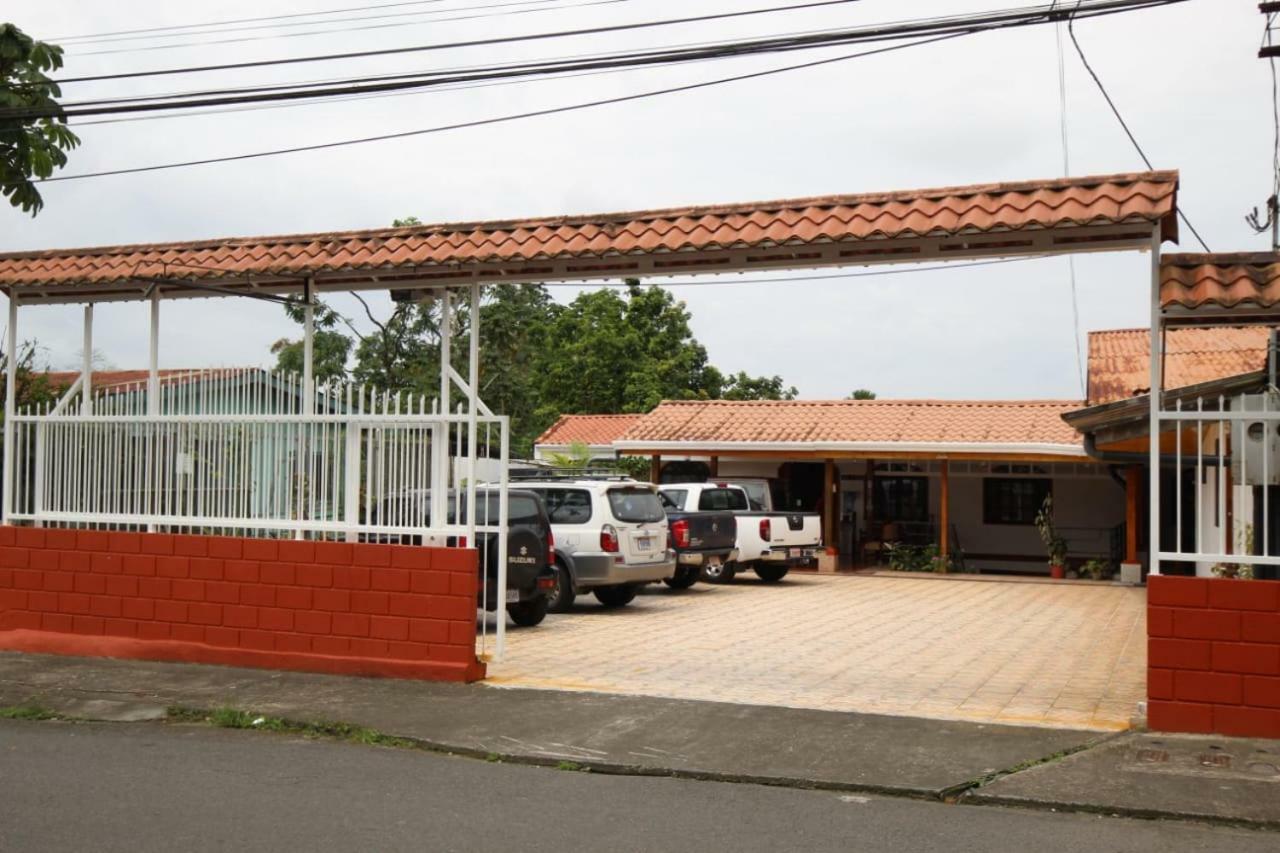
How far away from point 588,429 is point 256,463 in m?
25.1

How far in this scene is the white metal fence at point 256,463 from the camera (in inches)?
409

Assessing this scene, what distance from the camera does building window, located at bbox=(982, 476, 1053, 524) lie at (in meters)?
28.6

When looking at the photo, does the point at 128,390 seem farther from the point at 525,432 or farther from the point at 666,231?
the point at 525,432

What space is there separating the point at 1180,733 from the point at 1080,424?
6181mm

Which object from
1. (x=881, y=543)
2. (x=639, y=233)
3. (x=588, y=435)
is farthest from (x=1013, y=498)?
(x=639, y=233)

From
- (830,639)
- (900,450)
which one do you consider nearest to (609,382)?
(900,450)

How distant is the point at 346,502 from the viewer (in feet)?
34.9

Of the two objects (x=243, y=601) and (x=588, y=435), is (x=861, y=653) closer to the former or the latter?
(x=243, y=601)

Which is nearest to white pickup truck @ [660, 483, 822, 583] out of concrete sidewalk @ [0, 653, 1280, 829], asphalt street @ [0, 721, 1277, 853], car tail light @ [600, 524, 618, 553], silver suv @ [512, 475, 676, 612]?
silver suv @ [512, 475, 676, 612]

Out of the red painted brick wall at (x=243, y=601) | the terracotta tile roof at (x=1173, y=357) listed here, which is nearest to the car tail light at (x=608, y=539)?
the red painted brick wall at (x=243, y=601)

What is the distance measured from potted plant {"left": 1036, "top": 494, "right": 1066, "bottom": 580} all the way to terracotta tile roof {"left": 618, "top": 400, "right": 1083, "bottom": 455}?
6.52 ft

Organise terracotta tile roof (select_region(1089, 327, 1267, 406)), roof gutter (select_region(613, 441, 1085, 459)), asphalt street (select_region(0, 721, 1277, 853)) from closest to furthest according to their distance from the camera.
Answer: asphalt street (select_region(0, 721, 1277, 853)) < terracotta tile roof (select_region(1089, 327, 1267, 406)) < roof gutter (select_region(613, 441, 1085, 459))

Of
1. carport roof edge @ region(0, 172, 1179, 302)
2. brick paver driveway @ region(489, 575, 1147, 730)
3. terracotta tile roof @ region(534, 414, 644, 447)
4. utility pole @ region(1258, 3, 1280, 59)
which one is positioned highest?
utility pole @ region(1258, 3, 1280, 59)

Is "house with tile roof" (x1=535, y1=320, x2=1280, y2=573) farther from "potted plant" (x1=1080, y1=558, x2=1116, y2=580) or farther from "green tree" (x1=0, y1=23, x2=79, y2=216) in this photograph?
"green tree" (x1=0, y1=23, x2=79, y2=216)
